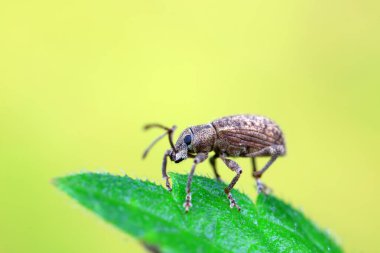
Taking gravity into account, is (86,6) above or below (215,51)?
below

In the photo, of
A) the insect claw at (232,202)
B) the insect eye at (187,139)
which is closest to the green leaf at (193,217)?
the insect claw at (232,202)

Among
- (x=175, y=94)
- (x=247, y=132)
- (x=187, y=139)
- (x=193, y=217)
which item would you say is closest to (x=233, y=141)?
(x=247, y=132)

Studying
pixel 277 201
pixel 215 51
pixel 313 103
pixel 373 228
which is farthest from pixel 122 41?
pixel 277 201

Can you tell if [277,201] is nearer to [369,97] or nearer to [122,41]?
[369,97]

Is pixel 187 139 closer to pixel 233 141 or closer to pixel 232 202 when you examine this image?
pixel 233 141

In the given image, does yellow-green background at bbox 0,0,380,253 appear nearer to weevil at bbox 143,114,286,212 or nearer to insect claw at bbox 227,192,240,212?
weevil at bbox 143,114,286,212

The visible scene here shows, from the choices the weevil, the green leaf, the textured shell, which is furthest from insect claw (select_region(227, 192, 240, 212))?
the textured shell
